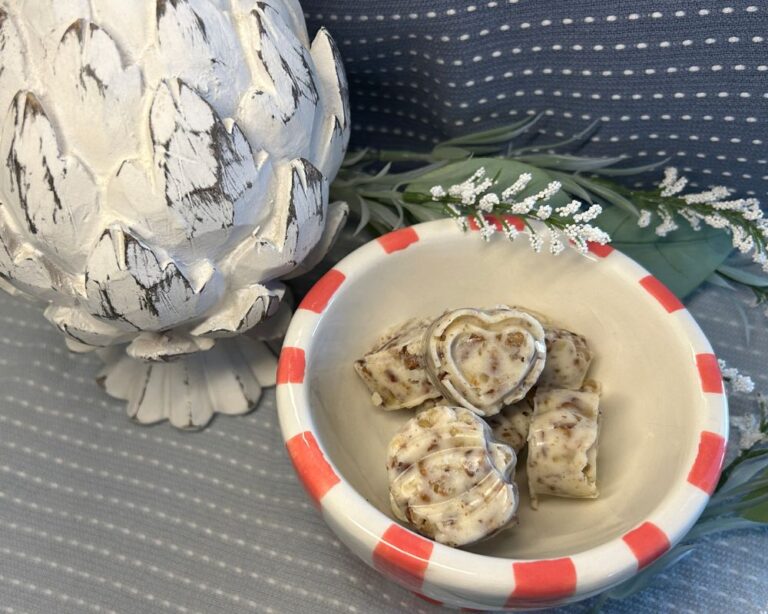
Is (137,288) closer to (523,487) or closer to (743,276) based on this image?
(523,487)

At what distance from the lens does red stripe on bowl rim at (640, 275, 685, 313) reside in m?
0.42

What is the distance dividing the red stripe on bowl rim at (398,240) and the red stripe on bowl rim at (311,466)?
124mm

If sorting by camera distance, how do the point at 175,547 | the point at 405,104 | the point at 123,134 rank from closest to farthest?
the point at 123,134 < the point at 175,547 < the point at 405,104

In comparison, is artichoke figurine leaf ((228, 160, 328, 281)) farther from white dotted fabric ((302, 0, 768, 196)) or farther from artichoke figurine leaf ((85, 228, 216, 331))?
white dotted fabric ((302, 0, 768, 196))

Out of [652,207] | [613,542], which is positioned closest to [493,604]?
[613,542]

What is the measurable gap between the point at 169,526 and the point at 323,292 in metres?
0.18

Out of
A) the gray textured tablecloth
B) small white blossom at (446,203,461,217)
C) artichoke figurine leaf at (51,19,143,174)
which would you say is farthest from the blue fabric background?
artichoke figurine leaf at (51,19,143,174)

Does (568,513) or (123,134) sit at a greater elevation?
(123,134)

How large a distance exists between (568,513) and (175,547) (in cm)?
23

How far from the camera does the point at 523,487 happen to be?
434 millimetres

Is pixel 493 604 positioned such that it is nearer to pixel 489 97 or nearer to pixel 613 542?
pixel 613 542

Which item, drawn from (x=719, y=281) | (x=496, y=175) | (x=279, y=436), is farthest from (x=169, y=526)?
(x=719, y=281)

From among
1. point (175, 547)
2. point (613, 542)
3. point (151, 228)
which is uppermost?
point (151, 228)

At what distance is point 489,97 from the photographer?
0.53 m
